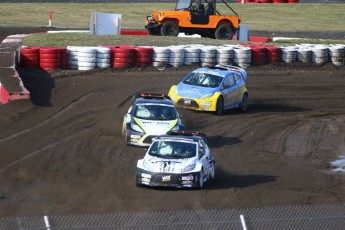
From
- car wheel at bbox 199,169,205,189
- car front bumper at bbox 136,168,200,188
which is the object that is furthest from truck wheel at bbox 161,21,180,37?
car front bumper at bbox 136,168,200,188

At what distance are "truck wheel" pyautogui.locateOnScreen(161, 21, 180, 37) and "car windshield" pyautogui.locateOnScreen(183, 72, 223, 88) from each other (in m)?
12.7

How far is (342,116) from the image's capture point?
32000 millimetres

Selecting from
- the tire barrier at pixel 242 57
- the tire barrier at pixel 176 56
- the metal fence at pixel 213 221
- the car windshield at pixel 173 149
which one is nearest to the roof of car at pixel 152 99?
the car windshield at pixel 173 149

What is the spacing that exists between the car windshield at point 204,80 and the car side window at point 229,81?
0.21 meters

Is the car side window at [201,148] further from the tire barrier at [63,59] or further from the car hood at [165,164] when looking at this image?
the tire barrier at [63,59]

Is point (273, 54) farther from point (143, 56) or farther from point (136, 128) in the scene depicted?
point (136, 128)

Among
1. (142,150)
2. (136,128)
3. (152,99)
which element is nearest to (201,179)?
(142,150)

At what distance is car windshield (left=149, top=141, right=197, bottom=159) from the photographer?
21.0 meters

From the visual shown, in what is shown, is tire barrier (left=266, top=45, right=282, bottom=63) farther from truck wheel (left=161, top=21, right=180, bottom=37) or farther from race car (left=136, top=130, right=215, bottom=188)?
race car (left=136, top=130, right=215, bottom=188)

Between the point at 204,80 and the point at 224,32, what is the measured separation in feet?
47.2

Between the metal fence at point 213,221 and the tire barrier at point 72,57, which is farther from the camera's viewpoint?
the tire barrier at point 72,57

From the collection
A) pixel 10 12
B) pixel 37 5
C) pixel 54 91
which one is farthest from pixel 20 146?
pixel 37 5

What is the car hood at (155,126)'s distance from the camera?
24780 mm

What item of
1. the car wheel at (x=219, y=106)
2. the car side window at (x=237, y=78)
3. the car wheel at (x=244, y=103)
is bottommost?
the car wheel at (x=244, y=103)
